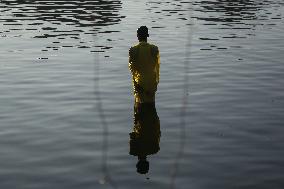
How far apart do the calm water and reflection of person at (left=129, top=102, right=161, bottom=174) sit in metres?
0.14

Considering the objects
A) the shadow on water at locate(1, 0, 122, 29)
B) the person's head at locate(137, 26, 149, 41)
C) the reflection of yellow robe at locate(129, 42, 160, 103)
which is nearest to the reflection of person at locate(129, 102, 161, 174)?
the reflection of yellow robe at locate(129, 42, 160, 103)

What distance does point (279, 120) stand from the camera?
35.8 ft

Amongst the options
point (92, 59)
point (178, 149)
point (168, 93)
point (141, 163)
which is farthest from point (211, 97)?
point (92, 59)

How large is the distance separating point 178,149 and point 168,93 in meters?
4.54

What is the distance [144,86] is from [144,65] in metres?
0.47

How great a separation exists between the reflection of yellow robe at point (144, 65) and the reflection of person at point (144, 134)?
58 cm

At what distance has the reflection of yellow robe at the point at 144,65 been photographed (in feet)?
34.9

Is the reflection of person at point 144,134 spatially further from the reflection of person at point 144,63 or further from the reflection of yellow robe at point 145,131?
the reflection of person at point 144,63

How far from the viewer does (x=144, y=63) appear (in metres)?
10.7

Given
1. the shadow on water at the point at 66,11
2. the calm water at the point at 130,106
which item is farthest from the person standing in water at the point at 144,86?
the shadow on water at the point at 66,11

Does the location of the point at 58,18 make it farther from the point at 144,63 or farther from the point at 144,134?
the point at 144,134

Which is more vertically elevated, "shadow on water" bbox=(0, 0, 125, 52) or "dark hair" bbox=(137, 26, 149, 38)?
"dark hair" bbox=(137, 26, 149, 38)

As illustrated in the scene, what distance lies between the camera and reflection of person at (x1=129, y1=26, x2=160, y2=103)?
10.6 meters

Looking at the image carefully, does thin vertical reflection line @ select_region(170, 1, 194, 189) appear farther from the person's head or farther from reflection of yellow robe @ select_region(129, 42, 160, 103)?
the person's head
